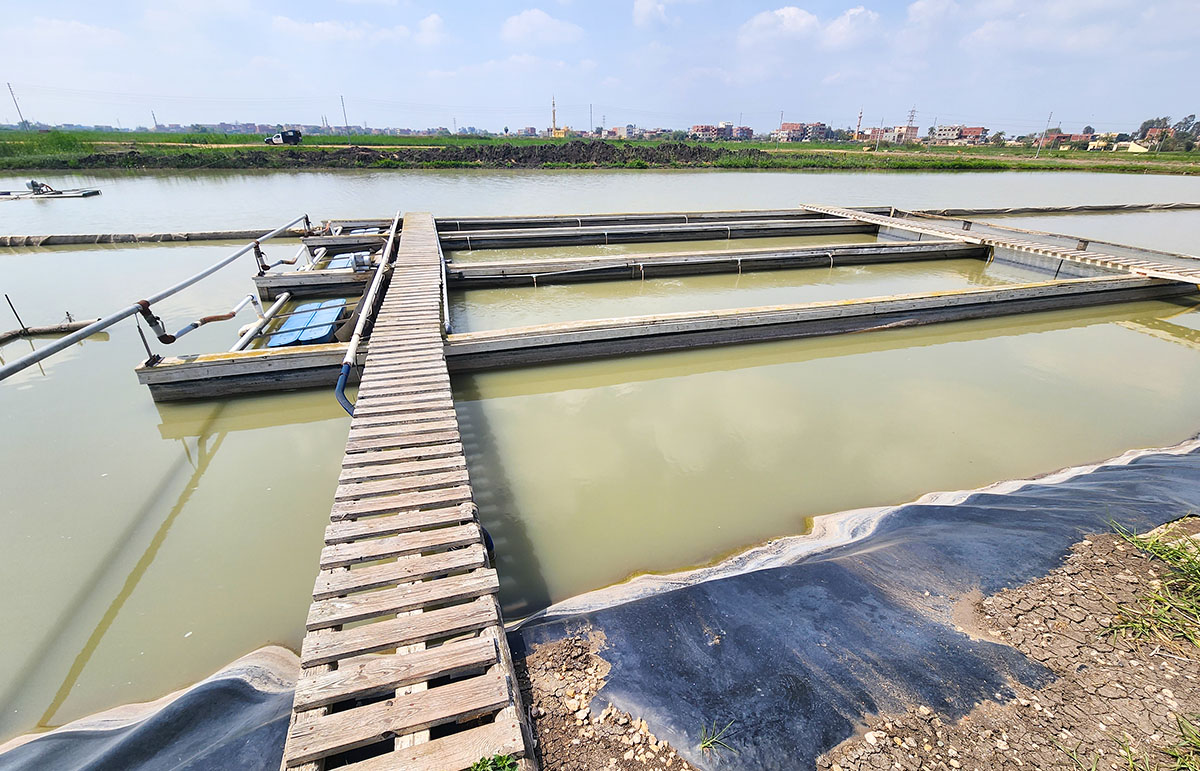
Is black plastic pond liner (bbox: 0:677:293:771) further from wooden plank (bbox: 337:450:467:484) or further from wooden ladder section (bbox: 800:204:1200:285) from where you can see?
wooden ladder section (bbox: 800:204:1200:285)

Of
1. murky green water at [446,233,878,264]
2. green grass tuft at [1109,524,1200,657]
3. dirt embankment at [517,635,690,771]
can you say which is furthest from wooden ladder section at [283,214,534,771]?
murky green water at [446,233,878,264]

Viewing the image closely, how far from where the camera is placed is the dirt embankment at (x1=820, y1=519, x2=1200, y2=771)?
2035mm

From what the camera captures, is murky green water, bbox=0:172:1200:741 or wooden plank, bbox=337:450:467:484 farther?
wooden plank, bbox=337:450:467:484

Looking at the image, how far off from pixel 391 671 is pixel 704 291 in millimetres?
8949

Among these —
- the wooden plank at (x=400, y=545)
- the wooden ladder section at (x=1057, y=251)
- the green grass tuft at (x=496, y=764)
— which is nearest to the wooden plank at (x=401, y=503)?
the wooden plank at (x=400, y=545)

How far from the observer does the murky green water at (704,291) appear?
864 cm

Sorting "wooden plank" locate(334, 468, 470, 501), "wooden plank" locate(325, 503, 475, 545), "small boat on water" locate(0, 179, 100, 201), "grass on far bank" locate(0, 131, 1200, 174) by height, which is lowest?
"wooden plank" locate(325, 503, 475, 545)

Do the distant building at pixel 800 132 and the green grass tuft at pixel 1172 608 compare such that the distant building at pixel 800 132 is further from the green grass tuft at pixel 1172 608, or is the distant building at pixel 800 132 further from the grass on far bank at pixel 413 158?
the green grass tuft at pixel 1172 608

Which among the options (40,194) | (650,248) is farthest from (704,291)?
(40,194)

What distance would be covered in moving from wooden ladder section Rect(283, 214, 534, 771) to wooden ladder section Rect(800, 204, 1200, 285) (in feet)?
44.4

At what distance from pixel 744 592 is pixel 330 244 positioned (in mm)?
12023

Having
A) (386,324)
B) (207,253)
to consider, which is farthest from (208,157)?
(386,324)

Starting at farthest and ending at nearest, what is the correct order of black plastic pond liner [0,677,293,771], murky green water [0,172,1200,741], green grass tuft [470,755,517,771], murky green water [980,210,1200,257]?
murky green water [980,210,1200,257]
murky green water [0,172,1200,741]
black plastic pond liner [0,677,293,771]
green grass tuft [470,755,517,771]

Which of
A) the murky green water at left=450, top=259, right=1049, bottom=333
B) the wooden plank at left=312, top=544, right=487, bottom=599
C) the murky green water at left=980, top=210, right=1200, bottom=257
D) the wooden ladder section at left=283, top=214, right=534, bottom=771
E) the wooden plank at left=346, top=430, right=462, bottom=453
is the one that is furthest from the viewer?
the murky green water at left=980, top=210, right=1200, bottom=257
